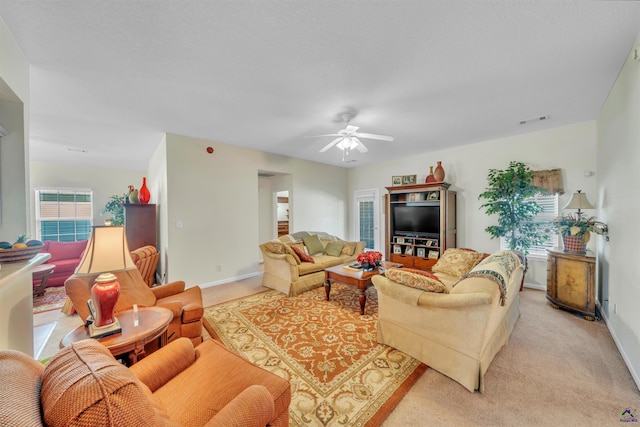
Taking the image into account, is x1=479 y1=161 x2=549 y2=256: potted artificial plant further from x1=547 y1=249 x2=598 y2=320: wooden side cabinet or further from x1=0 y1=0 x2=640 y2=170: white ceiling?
x1=0 y1=0 x2=640 y2=170: white ceiling

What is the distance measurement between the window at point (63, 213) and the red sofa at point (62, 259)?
5.86 ft

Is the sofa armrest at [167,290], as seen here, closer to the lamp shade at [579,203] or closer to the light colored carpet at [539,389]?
the light colored carpet at [539,389]

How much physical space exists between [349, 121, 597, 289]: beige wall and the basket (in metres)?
5.81

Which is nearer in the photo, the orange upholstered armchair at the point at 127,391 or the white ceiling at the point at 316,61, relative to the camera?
the orange upholstered armchair at the point at 127,391

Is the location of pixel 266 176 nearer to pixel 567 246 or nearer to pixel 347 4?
pixel 347 4

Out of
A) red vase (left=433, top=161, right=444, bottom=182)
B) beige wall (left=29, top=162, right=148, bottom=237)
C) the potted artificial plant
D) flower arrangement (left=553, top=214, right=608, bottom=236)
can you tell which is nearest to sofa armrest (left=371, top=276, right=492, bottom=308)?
flower arrangement (left=553, top=214, right=608, bottom=236)

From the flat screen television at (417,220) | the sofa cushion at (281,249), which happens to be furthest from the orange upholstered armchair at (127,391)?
→ the flat screen television at (417,220)

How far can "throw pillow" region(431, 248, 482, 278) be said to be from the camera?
10.8 ft

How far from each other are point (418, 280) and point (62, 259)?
6.45 metres

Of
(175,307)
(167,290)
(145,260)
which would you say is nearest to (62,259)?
(145,260)

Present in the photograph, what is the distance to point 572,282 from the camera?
3.05 metres

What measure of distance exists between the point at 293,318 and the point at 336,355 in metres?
0.89

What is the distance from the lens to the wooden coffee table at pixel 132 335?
1.47m

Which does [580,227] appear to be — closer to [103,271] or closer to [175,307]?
[175,307]
